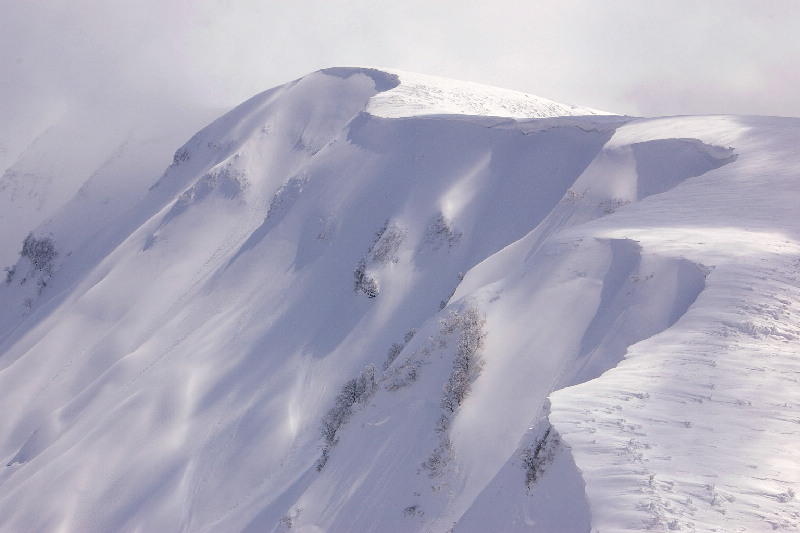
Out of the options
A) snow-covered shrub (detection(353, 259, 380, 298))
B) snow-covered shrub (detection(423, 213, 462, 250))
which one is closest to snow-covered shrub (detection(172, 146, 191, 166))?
snow-covered shrub (detection(353, 259, 380, 298))

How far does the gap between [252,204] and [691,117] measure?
1145 inches

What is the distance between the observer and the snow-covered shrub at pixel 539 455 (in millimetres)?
12336

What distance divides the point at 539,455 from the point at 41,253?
57.6 metres

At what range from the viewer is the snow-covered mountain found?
12.3 m

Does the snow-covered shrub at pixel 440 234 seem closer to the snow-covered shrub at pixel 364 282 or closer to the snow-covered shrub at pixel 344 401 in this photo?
the snow-covered shrub at pixel 364 282

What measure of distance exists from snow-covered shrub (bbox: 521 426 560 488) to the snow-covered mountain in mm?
78

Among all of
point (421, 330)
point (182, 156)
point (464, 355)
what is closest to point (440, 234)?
point (421, 330)

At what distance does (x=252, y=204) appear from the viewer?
146 feet

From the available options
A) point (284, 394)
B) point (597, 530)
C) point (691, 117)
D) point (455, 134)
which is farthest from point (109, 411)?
point (691, 117)

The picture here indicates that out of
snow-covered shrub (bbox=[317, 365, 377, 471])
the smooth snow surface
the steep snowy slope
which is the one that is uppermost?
the steep snowy slope

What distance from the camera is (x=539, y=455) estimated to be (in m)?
12.7

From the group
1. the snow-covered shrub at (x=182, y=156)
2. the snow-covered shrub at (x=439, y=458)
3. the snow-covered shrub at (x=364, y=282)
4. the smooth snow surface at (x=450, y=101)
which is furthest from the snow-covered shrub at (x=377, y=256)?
the snow-covered shrub at (x=182, y=156)

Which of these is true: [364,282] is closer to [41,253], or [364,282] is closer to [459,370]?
[459,370]

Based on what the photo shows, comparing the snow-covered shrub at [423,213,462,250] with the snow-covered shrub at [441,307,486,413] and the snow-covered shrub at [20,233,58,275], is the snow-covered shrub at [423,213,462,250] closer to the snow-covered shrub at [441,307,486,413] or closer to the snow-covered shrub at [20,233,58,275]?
the snow-covered shrub at [441,307,486,413]
